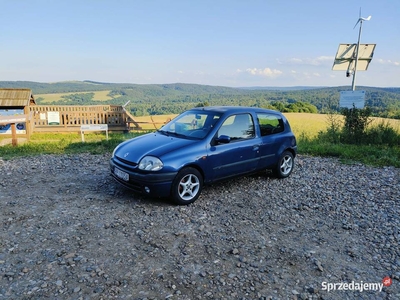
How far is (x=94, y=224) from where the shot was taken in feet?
14.1

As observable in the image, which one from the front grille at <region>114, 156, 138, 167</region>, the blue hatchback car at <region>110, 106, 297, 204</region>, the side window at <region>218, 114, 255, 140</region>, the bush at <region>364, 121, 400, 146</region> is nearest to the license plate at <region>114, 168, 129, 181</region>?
the blue hatchback car at <region>110, 106, 297, 204</region>

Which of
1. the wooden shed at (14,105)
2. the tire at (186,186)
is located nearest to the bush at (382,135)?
the tire at (186,186)

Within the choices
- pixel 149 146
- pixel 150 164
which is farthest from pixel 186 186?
pixel 149 146

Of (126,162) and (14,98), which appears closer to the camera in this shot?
(126,162)

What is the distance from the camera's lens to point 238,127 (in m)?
5.81

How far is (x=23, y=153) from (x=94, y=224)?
621 centimetres

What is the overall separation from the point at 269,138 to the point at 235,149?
1.09 m

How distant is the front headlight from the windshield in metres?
0.98

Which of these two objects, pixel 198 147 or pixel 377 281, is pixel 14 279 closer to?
pixel 198 147

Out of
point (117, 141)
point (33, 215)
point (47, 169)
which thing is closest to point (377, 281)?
point (33, 215)

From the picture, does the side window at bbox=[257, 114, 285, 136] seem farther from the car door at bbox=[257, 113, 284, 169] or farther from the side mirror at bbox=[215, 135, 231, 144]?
the side mirror at bbox=[215, 135, 231, 144]

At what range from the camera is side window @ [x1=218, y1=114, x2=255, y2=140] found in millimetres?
5590

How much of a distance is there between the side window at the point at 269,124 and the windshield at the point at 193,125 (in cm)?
115

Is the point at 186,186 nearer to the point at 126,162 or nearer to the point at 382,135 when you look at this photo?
the point at 126,162
